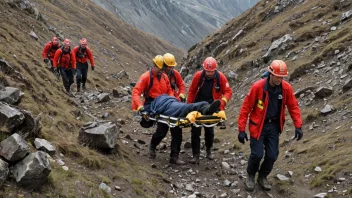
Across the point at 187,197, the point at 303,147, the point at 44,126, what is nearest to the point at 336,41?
the point at 303,147

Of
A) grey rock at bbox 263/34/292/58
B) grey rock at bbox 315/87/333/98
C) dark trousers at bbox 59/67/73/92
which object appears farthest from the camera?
grey rock at bbox 263/34/292/58

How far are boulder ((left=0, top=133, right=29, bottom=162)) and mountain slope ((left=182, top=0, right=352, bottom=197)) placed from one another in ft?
19.1

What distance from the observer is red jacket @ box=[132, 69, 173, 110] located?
35.9 ft

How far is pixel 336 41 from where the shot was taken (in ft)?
63.0

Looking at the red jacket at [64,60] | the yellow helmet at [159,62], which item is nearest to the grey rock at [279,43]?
the red jacket at [64,60]

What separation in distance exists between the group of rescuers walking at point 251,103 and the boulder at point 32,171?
163 inches

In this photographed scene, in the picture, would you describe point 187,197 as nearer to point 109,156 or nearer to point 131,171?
point 131,171

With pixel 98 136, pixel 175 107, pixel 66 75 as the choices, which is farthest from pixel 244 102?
pixel 66 75

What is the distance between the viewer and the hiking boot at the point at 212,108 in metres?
9.64

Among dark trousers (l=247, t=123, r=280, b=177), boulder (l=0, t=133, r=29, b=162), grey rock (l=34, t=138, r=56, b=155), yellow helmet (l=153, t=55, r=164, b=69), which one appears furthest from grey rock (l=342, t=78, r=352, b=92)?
boulder (l=0, t=133, r=29, b=162)

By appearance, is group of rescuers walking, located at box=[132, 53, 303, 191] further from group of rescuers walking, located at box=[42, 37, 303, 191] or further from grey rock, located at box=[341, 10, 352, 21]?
grey rock, located at box=[341, 10, 352, 21]

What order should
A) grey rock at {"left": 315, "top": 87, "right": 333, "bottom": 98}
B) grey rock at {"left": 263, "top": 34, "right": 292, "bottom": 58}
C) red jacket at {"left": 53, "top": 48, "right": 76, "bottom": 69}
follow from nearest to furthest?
grey rock at {"left": 315, "top": 87, "right": 333, "bottom": 98}
red jacket at {"left": 53, "top": 48, "right": 76, "bottom": 69}
grey rock at {"left": 263, "top": 34, "right": 292, "bottom": 58}

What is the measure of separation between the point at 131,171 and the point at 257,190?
3293mm

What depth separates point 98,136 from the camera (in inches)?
395
